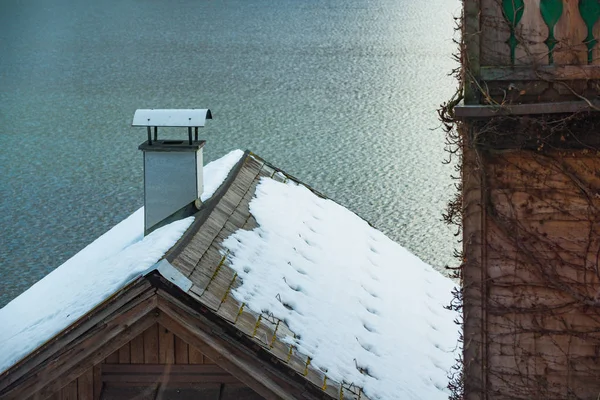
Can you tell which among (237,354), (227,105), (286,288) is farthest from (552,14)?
(227,105)

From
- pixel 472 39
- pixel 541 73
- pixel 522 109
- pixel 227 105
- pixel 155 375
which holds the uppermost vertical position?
pixel 227 105

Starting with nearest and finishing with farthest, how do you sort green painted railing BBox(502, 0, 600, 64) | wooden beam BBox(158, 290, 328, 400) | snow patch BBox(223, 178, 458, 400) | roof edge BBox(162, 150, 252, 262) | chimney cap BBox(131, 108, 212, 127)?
green painted railing BBox(502, 0, 600, 64), wooden beam BBox(158, 290, 328, 400), roof edge BBox(162, 150, 252, 262), snow patch BBox(223, 178, 458, 400), chimney cap BBox(131, 108, 212, 127)

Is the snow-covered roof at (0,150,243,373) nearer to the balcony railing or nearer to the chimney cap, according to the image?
the chimney cap

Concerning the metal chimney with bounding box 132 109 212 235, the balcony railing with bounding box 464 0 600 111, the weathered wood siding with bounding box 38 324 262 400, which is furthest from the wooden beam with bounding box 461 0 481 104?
the metal chimney with bounding box 132 109 212 235

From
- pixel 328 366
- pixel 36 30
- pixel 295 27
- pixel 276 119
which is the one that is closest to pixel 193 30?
pixel 295 27

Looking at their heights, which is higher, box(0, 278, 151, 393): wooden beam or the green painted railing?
the green painted railing

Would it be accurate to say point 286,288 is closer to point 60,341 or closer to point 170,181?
point 170,181
